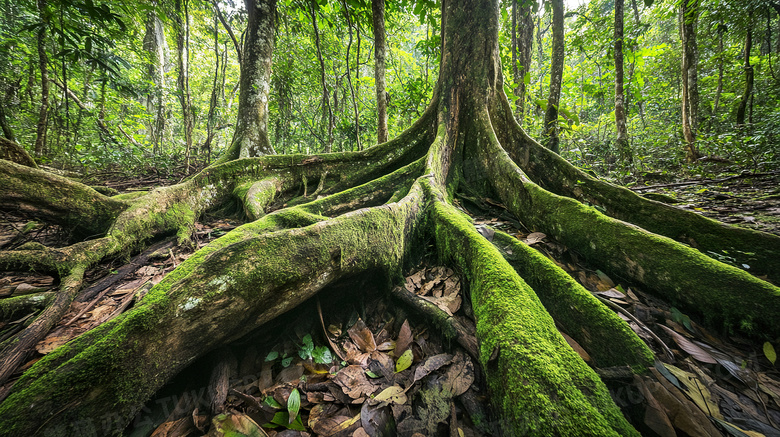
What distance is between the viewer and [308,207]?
2.94 meters

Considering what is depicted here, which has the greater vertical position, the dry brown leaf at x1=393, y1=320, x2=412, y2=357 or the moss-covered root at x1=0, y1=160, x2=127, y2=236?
the moss-covered root at x1=0, y1=160, x2=127, y2=236

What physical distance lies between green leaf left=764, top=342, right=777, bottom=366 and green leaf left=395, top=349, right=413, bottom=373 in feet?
6.56

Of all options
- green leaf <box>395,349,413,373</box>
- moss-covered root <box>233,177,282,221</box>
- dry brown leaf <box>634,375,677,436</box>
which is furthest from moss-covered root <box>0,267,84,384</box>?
dry brown leaf <box>634,375,677,436</box>

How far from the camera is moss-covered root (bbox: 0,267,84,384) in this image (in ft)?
4.90

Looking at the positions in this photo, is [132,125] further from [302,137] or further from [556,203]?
[556,203]

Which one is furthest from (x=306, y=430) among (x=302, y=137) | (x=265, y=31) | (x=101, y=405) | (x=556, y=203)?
(x=302, y=137)

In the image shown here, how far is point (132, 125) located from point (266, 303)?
41.1ft

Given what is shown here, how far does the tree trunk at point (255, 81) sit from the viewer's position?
5.07m

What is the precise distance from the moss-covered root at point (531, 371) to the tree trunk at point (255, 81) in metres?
5.00

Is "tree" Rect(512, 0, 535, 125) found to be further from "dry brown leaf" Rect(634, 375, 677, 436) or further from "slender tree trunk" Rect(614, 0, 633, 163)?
"dry brown leaf" Rect(634, 375, 677, 436)

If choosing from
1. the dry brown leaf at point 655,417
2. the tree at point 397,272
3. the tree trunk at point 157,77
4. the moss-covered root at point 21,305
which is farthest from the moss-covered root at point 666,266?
the tree trunk at point 157,77

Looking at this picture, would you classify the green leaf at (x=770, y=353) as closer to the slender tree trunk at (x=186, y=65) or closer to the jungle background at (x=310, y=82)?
the jungle background at (x=310, y=82)

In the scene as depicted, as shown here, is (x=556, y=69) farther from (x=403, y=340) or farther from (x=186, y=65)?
Answer: (x=186, y=65)

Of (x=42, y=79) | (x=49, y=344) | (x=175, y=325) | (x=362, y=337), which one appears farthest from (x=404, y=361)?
(x=42, y=79)
